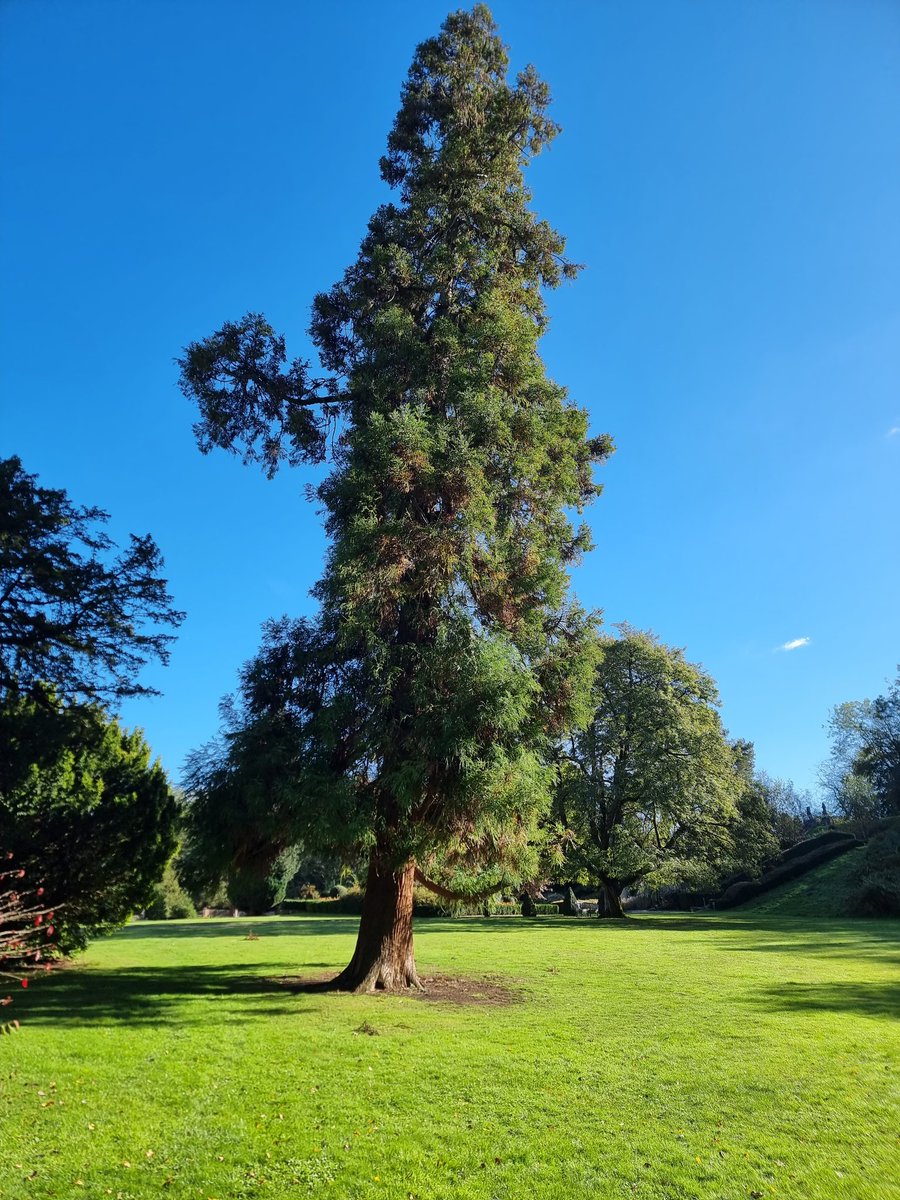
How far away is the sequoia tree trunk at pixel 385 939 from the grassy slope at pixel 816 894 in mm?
27955

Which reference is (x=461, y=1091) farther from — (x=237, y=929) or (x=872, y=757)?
(x=872, y=757)

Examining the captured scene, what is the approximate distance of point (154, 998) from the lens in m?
11.4

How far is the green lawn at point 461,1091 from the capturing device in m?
4.84

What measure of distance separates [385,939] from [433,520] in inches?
309

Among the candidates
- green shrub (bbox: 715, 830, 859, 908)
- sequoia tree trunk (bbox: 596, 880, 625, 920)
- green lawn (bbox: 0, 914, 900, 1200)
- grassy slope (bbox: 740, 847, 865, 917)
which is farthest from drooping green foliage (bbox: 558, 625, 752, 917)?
green lawn (bbox: 0, 914, 900, 1200)

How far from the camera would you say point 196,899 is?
4247 centimetres

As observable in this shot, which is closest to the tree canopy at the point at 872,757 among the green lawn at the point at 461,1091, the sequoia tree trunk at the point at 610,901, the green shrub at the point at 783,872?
the green shrub at the point at 783,872

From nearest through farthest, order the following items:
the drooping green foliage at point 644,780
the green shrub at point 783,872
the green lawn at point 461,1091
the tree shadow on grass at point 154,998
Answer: the green lawn at point 461,1091, the tree shadow on grass at point 154,998, the drooping green foliage at point 644,780, the green shrub at point 783,872

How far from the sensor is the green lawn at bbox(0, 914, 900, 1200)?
4844 millimetres

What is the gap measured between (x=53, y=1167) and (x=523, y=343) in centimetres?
1327

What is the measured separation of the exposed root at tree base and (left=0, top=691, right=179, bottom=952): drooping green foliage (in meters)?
4.17

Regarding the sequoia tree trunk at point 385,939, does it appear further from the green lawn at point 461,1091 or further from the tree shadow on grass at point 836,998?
the tree shadow on grass at point 836,998

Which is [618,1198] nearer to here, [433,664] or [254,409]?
[433,664]

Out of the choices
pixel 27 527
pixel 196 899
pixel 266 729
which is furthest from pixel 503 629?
pixel 196 899
